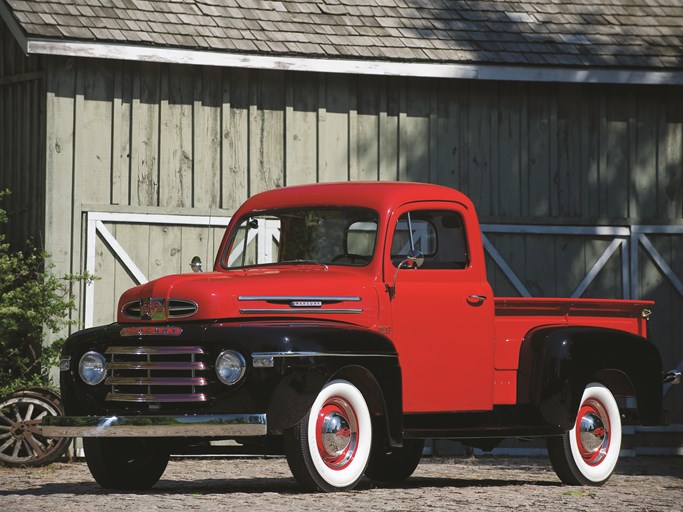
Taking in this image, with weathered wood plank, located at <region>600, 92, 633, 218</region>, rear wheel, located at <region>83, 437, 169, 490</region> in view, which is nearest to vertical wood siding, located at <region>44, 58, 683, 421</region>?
weathered wood plank, located at <region>600, 92, 633, 218</region>

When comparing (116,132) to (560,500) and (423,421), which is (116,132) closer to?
(423,421)

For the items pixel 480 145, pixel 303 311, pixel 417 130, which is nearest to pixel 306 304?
pixel 303 311

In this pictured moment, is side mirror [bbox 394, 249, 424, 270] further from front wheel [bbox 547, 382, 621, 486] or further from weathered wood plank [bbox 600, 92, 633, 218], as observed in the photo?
weathered wood plank [bbox 600, 92, 633, 218]

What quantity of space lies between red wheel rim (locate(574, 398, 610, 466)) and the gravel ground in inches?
10.5

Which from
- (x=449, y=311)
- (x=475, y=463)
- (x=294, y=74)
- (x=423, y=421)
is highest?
(x=294, y=74)

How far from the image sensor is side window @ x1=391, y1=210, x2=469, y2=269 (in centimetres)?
980

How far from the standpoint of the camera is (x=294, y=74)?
15078 millimetres

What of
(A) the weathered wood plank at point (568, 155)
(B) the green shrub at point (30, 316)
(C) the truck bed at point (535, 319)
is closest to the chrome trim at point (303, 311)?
(C) the truck bed at point (535, 319)

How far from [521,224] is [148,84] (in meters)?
4.35

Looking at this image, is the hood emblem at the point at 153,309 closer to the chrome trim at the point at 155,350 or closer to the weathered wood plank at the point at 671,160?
the chrome trim at the point at 155,350

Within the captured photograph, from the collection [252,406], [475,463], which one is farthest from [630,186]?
[252,406]

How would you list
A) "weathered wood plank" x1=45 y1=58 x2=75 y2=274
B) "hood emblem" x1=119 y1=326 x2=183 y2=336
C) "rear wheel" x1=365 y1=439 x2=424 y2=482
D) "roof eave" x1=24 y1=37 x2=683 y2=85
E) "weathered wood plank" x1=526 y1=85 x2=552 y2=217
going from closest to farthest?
"hood emblem" x1=119 y1=326 x2=183 y2=336 < "rear wheel" x1=365 y1=439 x2=424 y2=482 < "roof eave" x1=24 y1=37 x2=683 y2=85 < "weathered wood plank" x1=45 y1=58 x2=75 y2=274 < "weathered wood plank" x1=526 y1=85 x2=552 y2=217

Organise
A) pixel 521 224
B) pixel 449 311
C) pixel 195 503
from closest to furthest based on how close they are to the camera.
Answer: pixel 195 503 → pixel 449 311 → pixel 521 224

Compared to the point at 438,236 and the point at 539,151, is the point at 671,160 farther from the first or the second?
the point at 438,236
